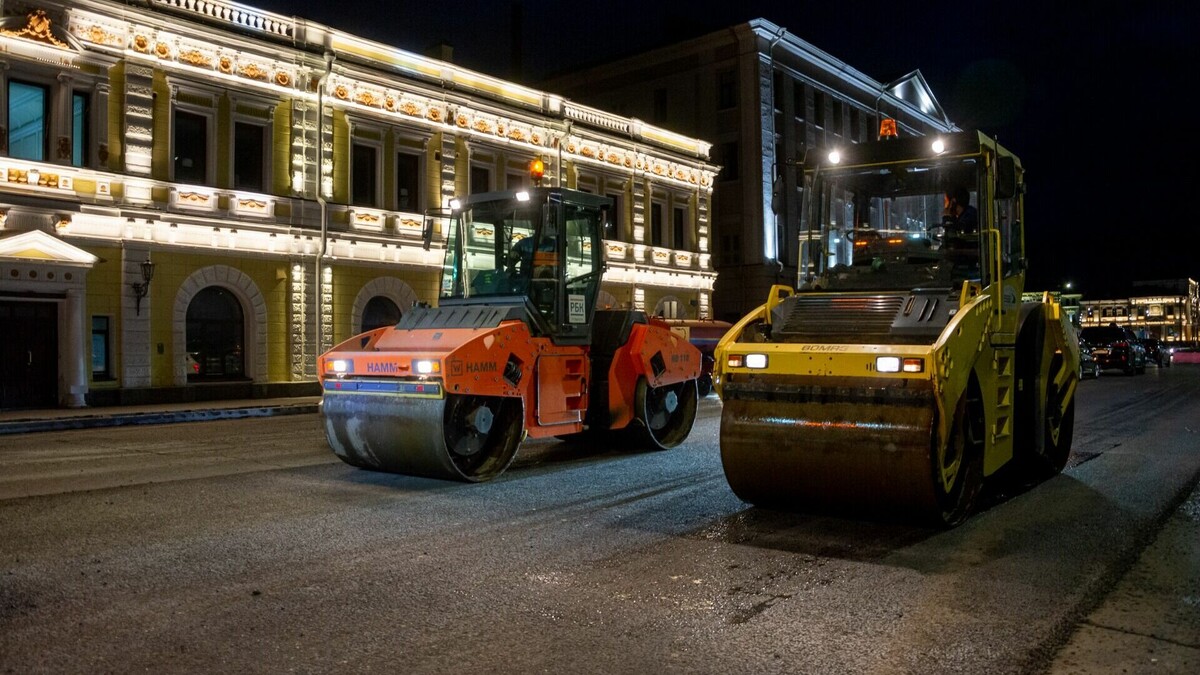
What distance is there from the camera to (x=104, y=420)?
57.8 feet

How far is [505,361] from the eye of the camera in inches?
385

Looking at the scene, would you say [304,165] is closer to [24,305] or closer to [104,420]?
[24,305]

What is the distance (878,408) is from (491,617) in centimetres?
333

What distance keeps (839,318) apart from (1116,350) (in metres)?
28.6

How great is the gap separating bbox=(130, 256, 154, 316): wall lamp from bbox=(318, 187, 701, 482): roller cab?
12446 mm

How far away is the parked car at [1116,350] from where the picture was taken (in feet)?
104

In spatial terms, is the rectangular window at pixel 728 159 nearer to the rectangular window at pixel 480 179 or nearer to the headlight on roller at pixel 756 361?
the rectangular window at pixel 480 179

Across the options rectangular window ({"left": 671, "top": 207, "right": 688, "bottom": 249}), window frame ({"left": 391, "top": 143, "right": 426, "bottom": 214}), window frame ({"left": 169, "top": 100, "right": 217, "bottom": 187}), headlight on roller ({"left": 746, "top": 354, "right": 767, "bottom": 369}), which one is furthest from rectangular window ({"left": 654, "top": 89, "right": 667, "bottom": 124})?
headlight on roller ({"left": 746, "top": 354, "right": 767, "bottom": 369})

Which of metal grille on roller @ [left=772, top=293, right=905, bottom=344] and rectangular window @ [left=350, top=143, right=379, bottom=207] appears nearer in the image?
metal grille on roller @ [left=772, top=293, right=905, bottom=344]

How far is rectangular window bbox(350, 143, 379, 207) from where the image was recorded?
1006 inches

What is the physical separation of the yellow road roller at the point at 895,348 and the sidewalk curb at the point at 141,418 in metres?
14.1

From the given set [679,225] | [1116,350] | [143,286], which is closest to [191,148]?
[143,286]

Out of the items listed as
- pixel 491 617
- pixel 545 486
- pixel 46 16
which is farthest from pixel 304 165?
pixel 491 617

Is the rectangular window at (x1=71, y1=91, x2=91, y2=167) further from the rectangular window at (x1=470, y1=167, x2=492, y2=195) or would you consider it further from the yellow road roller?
the yellow road roller
